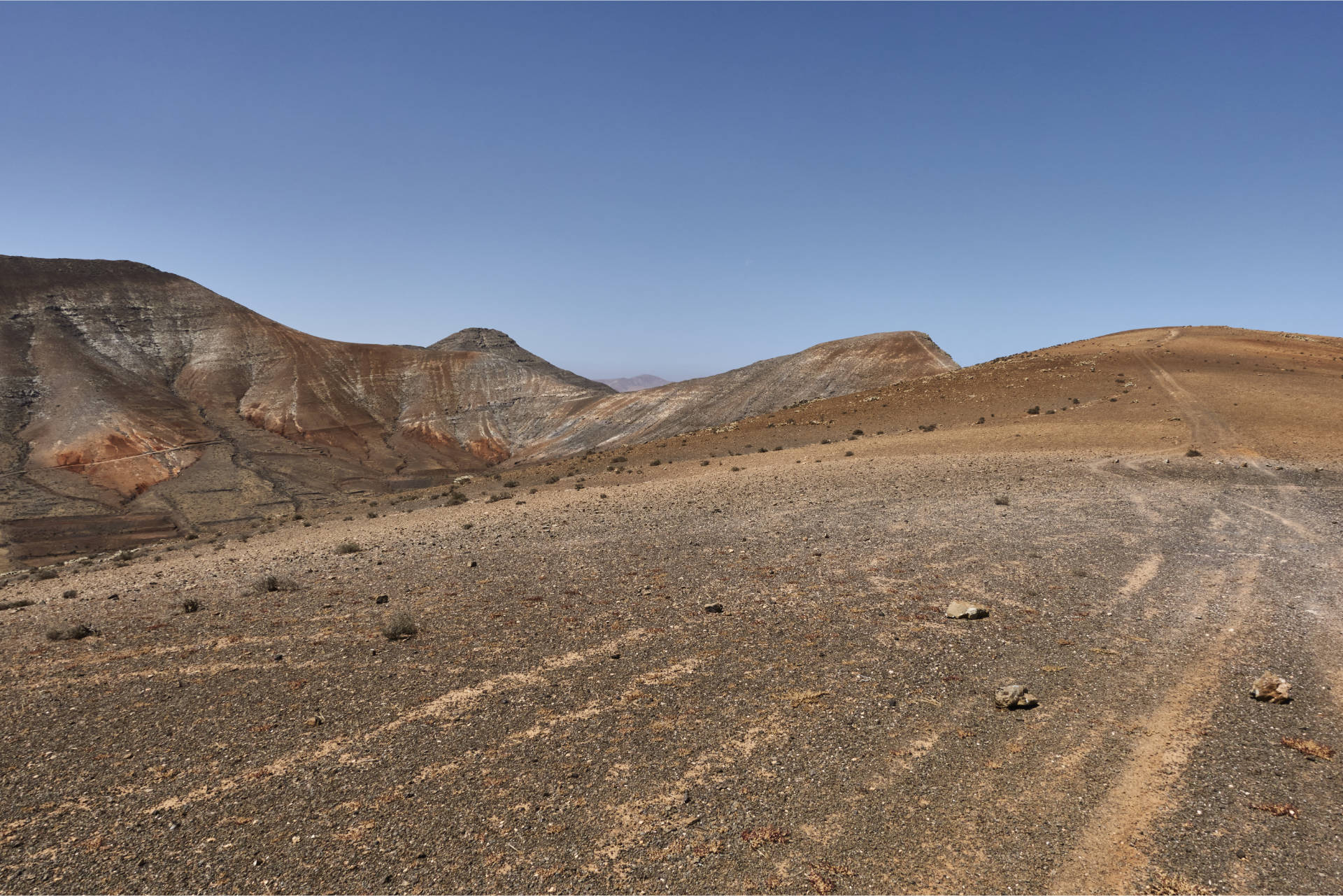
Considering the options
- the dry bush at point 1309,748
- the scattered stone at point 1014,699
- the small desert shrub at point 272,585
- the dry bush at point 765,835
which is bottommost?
the dry bush at point 765,835

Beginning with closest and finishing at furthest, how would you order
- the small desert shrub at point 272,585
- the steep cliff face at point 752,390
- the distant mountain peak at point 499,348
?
1. the small desert shrub at point 272,585
2. the steep cliff face at point 752,390
3. the distant mountain peak at point 499,348

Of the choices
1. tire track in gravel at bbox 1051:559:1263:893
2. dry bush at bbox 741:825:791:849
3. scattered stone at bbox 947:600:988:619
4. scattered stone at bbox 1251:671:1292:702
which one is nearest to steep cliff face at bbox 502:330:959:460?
scattered stone at bbox 947:600:988:619

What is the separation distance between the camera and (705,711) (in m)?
7.99

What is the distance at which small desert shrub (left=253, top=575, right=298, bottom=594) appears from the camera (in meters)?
13.8

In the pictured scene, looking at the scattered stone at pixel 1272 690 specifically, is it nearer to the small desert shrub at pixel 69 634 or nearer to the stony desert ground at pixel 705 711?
the stony desert ground at pixel 705 711

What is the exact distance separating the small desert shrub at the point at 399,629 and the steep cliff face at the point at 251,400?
4597cm

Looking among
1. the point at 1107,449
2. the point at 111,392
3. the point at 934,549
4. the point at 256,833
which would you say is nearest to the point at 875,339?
the point at 1107,449

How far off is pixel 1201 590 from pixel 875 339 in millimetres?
57457

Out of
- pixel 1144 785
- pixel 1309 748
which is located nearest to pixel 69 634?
pixel 1144 785

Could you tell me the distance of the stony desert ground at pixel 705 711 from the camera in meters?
5.63

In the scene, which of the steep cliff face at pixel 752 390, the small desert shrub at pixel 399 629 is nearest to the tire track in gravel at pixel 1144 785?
the small desert shrub at pixel 399 629

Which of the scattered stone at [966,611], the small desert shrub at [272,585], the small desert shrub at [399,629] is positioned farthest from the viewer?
the small desert shrub at [272,585]

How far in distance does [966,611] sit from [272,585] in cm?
1270

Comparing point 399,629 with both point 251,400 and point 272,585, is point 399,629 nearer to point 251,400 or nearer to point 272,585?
point 272,585
